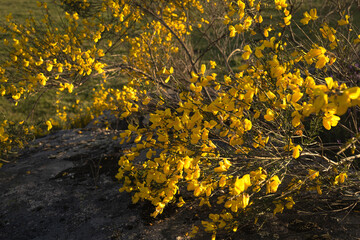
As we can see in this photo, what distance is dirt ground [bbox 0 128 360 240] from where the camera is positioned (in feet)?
6.61

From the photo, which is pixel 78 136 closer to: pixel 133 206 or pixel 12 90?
pixel 12 90

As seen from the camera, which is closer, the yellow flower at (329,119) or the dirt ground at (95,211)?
the yellow flower at (329,119)

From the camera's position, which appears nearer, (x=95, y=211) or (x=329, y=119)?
(x=329, y=119)

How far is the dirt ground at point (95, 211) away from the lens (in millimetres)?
2016

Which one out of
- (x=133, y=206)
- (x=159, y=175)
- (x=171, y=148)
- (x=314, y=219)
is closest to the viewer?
(x=159, y=175)

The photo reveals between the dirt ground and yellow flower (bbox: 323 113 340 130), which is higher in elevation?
yellow flower (bbox: 323 113 340 130)

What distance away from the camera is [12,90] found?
2836mm

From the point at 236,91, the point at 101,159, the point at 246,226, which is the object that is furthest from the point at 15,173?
the point at 236,91

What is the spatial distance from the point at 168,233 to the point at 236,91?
128cm

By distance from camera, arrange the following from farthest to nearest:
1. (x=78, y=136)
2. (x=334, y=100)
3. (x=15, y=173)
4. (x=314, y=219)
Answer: (x=78, y=136) < (x=15, y=173) < (x=314, y=219) < (x=334, y=100)

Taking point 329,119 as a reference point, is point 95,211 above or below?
below

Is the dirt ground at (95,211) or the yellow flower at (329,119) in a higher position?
the yellow flower at (329,119)

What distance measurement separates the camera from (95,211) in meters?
2.56

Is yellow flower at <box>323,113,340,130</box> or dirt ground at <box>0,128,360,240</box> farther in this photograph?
dirt ground at <box>0,128,360,240</box>
